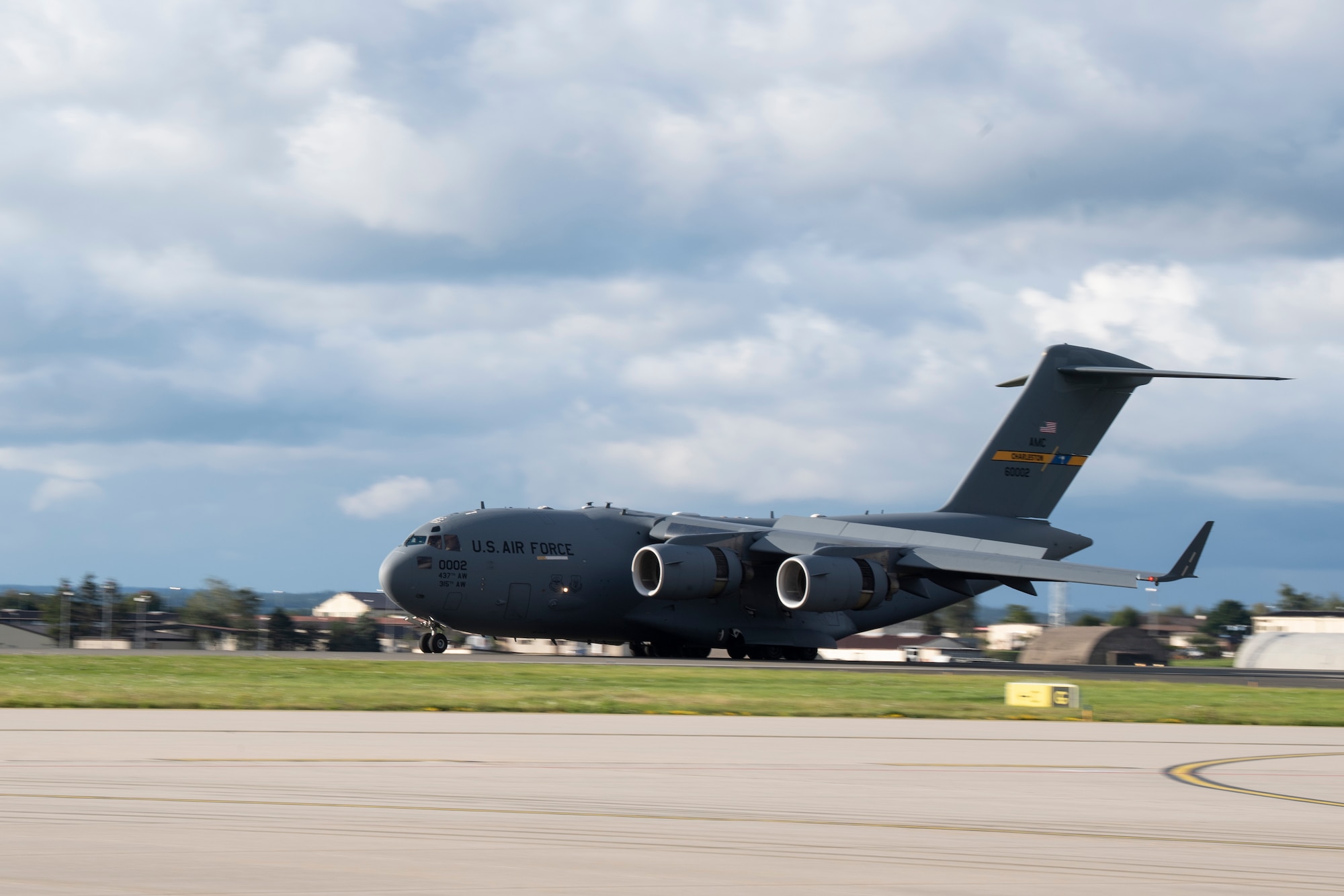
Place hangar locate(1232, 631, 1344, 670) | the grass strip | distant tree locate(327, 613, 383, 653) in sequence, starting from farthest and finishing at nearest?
distant tree locate(327, 613, 383, 653)
hangar locate(1232, 631, 1344, 670)
the grass strip

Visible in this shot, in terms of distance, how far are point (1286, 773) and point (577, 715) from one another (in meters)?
9.64

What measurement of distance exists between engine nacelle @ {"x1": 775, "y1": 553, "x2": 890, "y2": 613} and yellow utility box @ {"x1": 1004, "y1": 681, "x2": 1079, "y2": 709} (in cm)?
1734

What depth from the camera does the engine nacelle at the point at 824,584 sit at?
138 feet

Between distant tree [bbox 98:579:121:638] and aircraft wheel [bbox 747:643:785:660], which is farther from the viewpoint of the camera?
distant tree [bbox 98:579:121:638]

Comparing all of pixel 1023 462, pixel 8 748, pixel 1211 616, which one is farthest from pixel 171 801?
pixel 1211 616

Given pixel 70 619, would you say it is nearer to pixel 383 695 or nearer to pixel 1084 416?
pixel 1084 416

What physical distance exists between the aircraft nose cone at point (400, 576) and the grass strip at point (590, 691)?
641cm

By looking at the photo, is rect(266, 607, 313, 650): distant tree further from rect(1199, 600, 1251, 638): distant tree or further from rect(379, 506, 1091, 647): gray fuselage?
rect(1199, 600, 1251, 638): distant tree

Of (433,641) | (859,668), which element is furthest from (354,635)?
(859,668)

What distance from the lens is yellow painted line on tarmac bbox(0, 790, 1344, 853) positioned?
9.27 meters

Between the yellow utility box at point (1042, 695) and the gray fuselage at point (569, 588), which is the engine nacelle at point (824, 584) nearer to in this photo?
the gray fuselage at point (569, 588)

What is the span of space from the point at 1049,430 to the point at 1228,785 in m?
38.7

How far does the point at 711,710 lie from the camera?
22.1 metres

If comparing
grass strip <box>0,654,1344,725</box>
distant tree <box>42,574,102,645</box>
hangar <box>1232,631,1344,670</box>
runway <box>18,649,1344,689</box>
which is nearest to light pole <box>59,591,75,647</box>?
distant tree <box>42,574,102,645</box>
